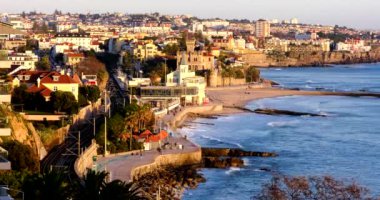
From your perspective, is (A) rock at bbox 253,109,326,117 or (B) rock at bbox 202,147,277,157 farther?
(A) rock at bbox 253,109,326,117

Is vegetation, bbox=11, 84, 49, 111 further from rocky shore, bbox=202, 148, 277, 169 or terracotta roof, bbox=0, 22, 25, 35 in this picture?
terracotta roof, bbox=0, 22, 25, 35

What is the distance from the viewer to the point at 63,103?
36312 millimetres

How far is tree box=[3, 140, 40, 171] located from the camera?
23.1m

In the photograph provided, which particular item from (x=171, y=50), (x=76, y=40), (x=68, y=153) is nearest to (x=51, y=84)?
(x=68, y=153)

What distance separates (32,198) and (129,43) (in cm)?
8085

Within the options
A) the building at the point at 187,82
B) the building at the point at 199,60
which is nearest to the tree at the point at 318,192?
the building at the point at 187,82

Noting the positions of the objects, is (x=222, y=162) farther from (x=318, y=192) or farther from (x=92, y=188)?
(x=92, y=188)

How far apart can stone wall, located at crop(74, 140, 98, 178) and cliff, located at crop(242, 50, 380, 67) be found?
10014 centimetres

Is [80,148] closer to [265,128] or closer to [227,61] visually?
[265,128]

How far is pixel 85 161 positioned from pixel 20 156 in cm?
484

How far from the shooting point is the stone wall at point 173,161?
3070 centimetres

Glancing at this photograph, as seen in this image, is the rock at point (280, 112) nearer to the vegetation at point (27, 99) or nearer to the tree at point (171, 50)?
the vegetation at point (27, 99)

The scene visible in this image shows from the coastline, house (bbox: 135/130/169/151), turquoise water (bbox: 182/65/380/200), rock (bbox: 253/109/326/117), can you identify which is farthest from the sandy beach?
house (bbox: 135/130/169/151)

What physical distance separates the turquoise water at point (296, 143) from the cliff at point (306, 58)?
72546mm
